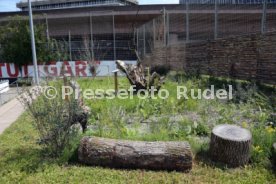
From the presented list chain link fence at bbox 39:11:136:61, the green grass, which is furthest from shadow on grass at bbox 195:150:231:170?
chain link fence at bbox 39:11:136:61

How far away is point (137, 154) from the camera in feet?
12.9

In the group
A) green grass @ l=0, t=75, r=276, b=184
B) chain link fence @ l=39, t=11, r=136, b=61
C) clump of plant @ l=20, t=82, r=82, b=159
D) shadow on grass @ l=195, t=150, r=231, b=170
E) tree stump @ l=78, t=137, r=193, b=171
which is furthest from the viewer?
chain link fence @ l=39, t=11, r=136, b=61

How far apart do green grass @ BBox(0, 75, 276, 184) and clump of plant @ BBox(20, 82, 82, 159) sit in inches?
9.5

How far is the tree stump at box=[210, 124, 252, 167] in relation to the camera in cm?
390

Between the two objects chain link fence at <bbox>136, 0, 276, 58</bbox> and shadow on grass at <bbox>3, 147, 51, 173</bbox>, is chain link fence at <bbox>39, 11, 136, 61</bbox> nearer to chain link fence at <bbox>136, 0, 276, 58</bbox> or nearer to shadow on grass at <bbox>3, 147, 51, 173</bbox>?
chain link fence at <bbox>136, 0, 276, 58</bbox>

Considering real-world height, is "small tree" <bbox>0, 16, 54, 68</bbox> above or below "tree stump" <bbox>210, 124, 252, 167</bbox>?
above

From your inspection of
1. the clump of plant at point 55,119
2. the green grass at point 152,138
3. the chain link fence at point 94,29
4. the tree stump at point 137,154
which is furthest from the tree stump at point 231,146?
the chain link fence at point 94,29

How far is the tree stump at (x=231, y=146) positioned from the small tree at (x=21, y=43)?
18405 millimetres

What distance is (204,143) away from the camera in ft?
15.0

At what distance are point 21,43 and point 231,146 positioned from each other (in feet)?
64.1

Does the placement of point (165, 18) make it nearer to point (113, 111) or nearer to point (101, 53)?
point (101, 53)

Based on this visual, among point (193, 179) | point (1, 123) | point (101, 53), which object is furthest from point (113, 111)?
point (101, 53)

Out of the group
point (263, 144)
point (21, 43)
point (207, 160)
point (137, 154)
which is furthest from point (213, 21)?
point (21, 43)

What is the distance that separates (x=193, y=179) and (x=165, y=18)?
13580mm
